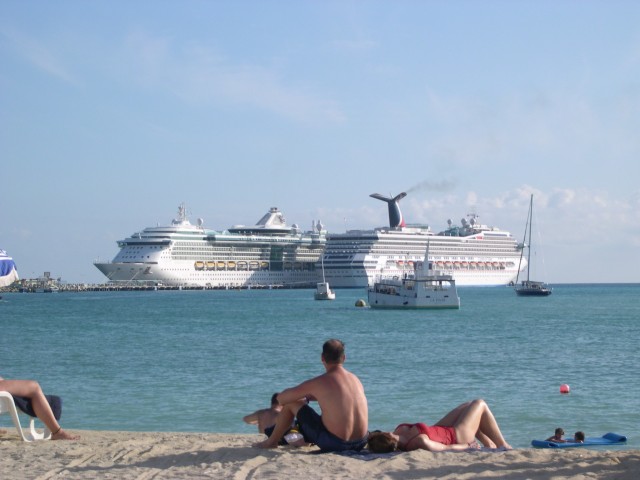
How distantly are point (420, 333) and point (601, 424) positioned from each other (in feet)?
68.5

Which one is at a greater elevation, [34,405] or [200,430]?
[34,405]

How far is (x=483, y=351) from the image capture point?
25578mm

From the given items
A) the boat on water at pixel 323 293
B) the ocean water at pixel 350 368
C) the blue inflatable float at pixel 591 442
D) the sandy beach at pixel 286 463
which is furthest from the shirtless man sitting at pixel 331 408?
the boat on water at pixel 323 293

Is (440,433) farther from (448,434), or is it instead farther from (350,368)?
(350,368)

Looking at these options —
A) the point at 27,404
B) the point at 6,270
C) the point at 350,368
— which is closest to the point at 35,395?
the point at 27,404

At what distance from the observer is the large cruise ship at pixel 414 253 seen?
98.5 m

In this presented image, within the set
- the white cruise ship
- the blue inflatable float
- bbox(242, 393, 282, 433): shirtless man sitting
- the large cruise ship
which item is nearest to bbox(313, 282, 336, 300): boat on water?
the large cruise ship

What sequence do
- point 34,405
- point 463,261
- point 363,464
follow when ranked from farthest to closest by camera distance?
point 463,261, point 34,405, point 363,464

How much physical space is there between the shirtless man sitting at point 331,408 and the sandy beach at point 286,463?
141 millimetres

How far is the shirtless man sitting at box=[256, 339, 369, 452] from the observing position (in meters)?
6.84

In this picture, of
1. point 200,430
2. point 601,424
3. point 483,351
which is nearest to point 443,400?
point 601,424

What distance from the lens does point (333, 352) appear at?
672cm

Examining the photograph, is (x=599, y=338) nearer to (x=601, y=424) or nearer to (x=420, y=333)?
(x=420, y=333)

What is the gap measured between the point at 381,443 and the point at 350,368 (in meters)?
13.9
